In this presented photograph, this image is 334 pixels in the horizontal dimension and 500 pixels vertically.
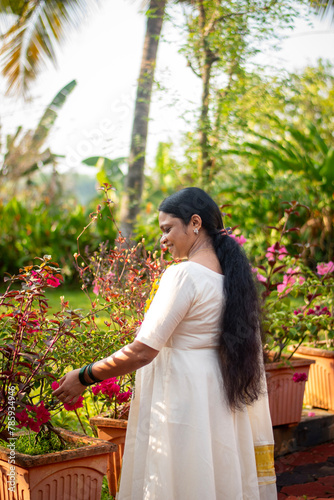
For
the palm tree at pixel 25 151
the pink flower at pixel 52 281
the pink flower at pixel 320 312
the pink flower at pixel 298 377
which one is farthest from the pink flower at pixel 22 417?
the palm tree at pixel 25 151

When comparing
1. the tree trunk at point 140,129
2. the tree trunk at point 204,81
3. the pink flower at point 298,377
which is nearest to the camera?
the pink flower at point 298,377

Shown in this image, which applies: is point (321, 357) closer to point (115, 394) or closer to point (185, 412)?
point (115, 394)

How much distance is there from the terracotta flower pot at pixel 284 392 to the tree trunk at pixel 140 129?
10.2 feet

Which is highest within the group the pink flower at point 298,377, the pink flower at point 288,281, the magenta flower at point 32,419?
the pink flower at point 288,281

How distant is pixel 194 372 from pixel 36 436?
781mm

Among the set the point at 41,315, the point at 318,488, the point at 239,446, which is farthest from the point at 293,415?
the point at 41,315

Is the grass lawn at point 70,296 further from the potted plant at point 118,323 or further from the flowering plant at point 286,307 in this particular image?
the potted plant at point 118,323

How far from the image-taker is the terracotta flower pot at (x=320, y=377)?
4.02m

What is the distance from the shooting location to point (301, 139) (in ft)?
26.5

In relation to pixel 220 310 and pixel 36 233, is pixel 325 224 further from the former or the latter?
pixel 220 310

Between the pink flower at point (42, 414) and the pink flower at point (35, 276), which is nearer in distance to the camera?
the pink flower at point (42, 414)

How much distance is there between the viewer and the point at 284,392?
354 centimetres

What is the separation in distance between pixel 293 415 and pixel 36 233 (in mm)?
5911

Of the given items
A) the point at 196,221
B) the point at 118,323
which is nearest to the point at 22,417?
the point at 118,323
